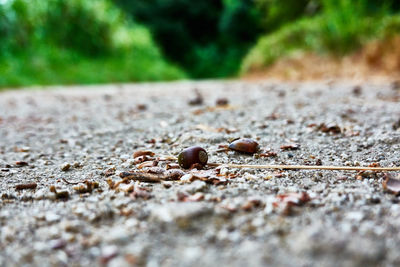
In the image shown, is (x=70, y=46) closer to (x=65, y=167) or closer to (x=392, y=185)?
(x=65, y=167)

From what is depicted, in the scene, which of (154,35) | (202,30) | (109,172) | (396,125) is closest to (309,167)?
(109,172)

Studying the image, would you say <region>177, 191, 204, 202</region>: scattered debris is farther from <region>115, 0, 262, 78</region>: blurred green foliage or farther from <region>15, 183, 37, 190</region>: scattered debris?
<region>115, 0, 262, 78</region>: blurred green foliage

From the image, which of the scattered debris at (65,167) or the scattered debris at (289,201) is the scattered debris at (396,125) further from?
the scattered debris at (65,167)

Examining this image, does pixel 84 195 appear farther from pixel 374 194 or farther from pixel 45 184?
pixel 374 194

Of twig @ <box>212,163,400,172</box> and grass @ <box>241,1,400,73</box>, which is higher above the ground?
grass @ <box>241,1,400,73</box>

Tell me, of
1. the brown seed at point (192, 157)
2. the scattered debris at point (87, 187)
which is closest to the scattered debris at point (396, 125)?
the brown seed at point (192, 157)

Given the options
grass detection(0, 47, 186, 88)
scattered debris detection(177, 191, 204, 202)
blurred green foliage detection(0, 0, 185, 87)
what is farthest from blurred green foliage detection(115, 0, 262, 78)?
scattered debris detection(177, 191, 204, 202)
